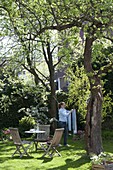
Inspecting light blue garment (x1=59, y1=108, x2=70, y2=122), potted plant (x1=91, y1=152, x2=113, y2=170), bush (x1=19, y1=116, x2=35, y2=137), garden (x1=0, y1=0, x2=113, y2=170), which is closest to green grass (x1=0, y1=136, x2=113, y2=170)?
garden (x1=0, y1=0, x2=113, y2=170)

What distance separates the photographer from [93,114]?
10.9 meters

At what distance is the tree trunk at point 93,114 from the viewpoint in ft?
35.4

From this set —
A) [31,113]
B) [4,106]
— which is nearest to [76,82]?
[31,113]

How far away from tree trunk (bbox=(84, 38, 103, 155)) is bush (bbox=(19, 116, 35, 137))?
26.6 feet

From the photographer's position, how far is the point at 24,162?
10.6 m

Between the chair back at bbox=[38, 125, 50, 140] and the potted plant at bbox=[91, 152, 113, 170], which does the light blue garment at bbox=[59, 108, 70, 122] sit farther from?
the potted plant at bbox=[91, 152, 113, 170]

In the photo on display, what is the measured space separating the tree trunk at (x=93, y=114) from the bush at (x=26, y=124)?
8.11 m

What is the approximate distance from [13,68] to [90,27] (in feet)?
34.9

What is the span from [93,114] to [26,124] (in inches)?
340

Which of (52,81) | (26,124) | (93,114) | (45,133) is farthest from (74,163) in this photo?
(52,81)

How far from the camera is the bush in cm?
1889

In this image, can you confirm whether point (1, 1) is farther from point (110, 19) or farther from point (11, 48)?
point (11, 48)

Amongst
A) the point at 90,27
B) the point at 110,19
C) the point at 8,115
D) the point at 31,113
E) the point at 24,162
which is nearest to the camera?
the point at 110,19

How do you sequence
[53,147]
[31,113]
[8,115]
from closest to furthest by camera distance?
[53,147] < [31,113] < [8,115]
